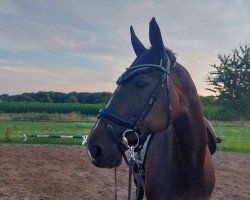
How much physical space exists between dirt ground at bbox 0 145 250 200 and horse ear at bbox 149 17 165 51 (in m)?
5.36

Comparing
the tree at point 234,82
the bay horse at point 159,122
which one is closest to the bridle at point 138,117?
the bay horse at point 159,122

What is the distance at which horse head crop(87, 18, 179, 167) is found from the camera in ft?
8.23

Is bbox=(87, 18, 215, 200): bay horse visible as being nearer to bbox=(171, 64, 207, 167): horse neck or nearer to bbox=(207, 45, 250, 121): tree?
bbox=(171, 64, 207, 167): horse neck

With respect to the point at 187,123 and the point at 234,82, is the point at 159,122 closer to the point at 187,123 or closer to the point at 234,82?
the point at 187,123

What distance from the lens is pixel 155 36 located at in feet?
9.01

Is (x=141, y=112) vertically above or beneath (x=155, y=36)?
beneath

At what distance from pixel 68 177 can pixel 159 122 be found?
6897 mm

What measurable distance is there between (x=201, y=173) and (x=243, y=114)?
1601 inches

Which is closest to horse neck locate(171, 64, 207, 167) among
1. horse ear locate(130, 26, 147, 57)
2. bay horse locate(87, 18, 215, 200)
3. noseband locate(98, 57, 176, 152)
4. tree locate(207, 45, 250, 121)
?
bay horse locate(87, 18, 215, 200)

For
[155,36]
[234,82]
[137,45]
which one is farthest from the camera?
[234,82]

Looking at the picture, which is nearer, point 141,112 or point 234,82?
point 141,112

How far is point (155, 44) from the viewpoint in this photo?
278 cm

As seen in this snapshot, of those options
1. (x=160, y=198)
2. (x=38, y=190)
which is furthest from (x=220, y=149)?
(x=160, y=198)

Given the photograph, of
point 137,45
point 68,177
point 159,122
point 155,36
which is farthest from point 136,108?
point 68,177
